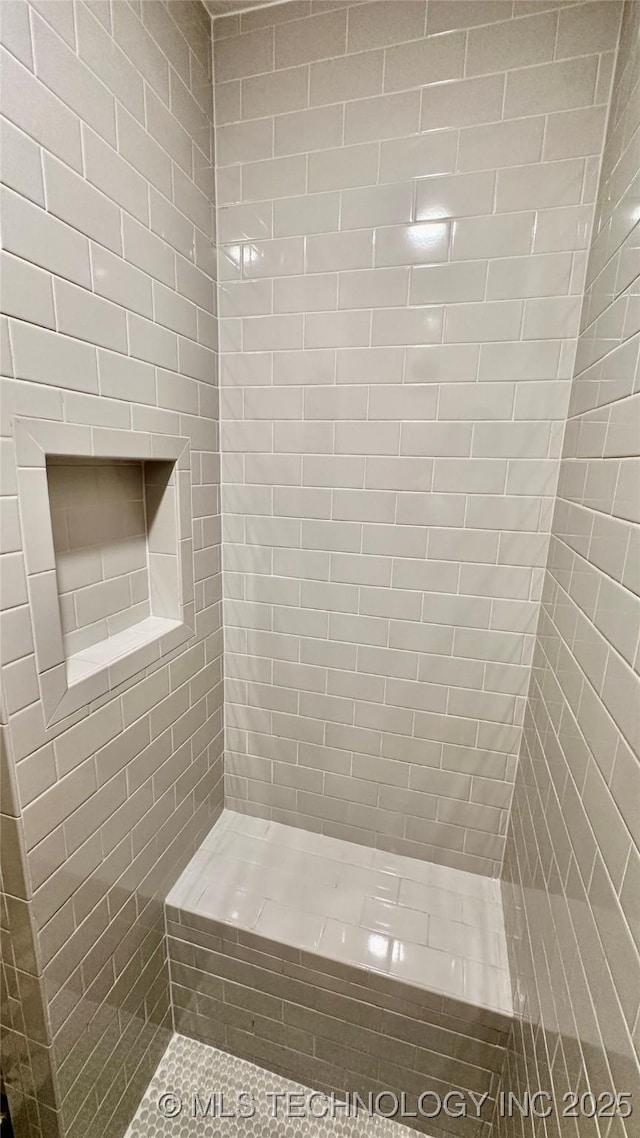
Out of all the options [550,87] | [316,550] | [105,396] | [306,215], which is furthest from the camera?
[316,550]

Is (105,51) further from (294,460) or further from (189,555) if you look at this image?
(189,555)

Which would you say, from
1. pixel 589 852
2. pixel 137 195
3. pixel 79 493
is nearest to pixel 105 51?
pixel 137 195

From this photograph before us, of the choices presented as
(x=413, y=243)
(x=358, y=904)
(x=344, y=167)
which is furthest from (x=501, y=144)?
(x=358, y=904)

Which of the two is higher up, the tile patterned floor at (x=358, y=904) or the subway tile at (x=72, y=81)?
the subway tile at (x=72, y=81)

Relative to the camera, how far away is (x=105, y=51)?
2.98 ft

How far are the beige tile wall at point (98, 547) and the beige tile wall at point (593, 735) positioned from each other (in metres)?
1.07

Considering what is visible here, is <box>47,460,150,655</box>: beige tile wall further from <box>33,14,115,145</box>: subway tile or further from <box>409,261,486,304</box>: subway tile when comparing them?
<box>409,261,486,304</box>: subway tile

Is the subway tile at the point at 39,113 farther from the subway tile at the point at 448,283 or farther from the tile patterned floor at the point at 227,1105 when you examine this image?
the tile patterned floor at the point at 227,1105

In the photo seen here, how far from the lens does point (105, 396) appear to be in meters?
0.96

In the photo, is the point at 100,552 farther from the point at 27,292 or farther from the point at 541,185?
the point at 541,185

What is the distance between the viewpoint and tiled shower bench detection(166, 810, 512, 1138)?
1.15 metres

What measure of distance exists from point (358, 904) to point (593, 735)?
1050mm

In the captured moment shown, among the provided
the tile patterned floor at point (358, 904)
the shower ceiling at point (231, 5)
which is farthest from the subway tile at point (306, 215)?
the tile patterned floor at point (358, 904)

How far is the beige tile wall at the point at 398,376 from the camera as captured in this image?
1124 mm
